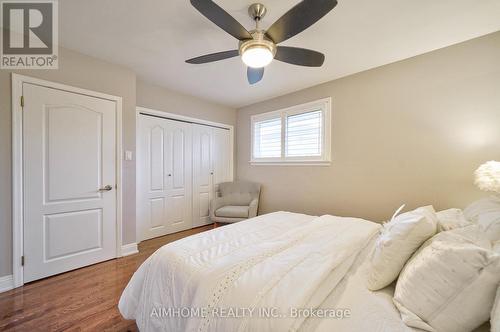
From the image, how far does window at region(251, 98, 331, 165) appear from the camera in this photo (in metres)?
3.04

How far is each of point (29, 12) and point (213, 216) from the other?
3.09 meters

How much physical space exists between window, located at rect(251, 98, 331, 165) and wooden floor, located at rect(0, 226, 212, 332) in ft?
8.75

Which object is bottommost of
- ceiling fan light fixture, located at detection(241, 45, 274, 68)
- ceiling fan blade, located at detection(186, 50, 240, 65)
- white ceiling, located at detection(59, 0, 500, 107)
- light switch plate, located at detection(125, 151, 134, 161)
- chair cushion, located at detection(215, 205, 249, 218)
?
chair cushion, located at detection(215, 205, 249, 218)

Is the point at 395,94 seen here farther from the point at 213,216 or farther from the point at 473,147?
the point at 213,216

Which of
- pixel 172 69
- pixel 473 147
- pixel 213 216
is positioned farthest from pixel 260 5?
pixel 213 216

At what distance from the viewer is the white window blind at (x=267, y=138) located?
143 inches

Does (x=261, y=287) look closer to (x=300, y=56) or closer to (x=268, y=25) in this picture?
(x=300, y=56)

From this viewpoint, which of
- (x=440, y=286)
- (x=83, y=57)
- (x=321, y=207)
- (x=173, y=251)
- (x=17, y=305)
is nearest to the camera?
(x=440, y=286)

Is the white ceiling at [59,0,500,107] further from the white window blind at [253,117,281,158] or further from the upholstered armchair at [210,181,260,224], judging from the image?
the upholstered armchair at [210,181,260,224]

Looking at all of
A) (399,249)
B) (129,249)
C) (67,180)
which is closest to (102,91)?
(67,180)

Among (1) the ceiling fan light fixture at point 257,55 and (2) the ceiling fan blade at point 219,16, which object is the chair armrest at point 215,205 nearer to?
(1) the ceiling fan light fixture at point 257,55

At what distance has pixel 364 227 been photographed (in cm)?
171

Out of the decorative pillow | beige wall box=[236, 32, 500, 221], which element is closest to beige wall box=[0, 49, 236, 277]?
beige wall box=[236, 32, 500, 221]

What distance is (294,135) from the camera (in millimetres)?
3404
